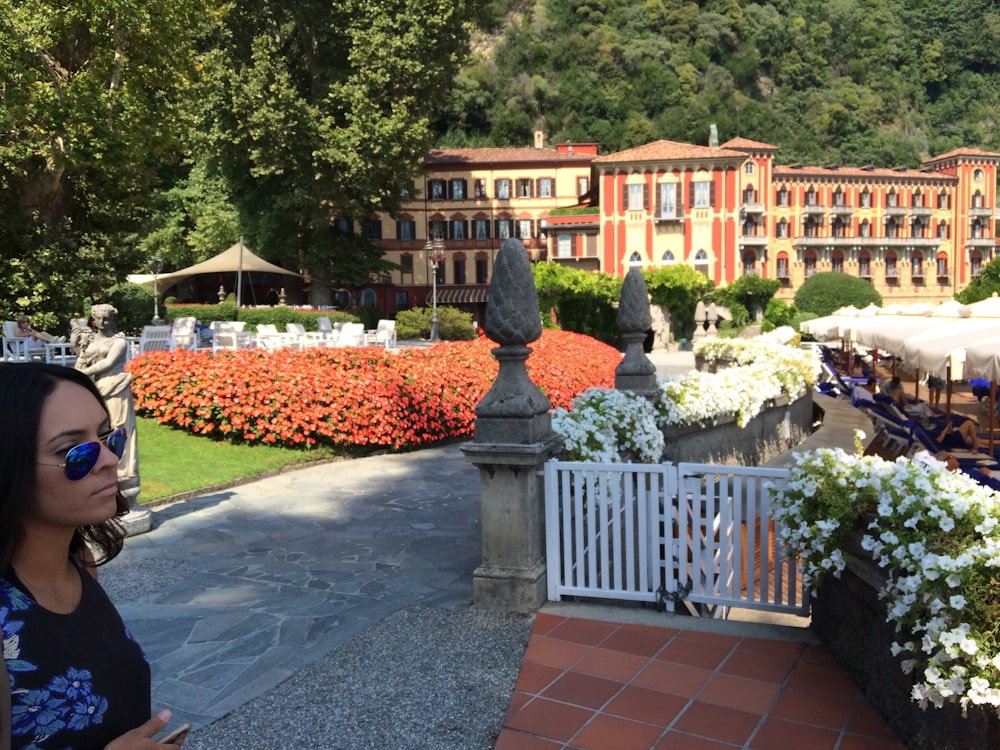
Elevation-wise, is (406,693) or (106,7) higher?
(106,7)

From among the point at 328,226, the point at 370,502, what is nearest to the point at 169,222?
the point at 328,226

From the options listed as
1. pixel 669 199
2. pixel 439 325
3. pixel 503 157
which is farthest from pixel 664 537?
pixel 503 157

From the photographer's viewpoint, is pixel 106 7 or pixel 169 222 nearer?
pixel 106 7

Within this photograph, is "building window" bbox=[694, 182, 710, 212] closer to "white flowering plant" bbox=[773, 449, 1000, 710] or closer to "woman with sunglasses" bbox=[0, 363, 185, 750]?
"white flowering plant" bbox=[773, 449, 1000, 710]

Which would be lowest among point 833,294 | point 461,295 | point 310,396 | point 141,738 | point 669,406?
point 310,396

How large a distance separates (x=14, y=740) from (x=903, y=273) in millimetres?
62977

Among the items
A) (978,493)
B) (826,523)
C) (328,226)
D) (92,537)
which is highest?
(328,226)

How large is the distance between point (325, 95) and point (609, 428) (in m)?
27.5

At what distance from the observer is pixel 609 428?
5.94 meters

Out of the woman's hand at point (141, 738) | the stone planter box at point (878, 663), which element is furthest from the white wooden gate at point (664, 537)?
the woman's hand at point (141, 738)

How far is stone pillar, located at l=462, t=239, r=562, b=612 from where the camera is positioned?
4750mm

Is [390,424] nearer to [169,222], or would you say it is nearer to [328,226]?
[328,226]

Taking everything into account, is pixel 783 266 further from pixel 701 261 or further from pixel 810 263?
pixel 701 261

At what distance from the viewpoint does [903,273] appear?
55.7 m
